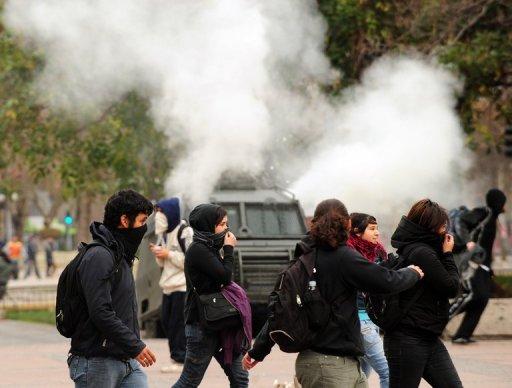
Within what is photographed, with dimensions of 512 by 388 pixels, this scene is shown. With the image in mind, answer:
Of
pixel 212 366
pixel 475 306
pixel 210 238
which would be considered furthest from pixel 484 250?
pixel 210 238

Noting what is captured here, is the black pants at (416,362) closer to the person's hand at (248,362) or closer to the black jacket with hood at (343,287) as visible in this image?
the black jacket with hood at (343,287)

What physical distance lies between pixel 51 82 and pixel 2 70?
2.65 feet

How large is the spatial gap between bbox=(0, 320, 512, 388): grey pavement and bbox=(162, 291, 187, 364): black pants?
0.74 ft

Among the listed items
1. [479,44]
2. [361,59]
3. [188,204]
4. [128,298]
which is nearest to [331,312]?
[128,298]

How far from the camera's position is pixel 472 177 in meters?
51.2

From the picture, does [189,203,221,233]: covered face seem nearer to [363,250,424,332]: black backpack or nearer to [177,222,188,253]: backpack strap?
[363,250,424,332]: black backpack

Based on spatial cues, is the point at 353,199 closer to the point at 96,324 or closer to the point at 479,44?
the point at 479,44

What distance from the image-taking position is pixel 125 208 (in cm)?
625

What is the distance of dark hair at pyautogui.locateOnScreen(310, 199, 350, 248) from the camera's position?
6043 millimetres

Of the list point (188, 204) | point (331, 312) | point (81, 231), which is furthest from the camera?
point (81, 231)

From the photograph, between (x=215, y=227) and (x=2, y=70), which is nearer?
(x=215, y=227)

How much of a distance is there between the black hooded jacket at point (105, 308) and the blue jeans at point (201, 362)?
6.23 ft

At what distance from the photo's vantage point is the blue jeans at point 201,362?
8078 millimetres

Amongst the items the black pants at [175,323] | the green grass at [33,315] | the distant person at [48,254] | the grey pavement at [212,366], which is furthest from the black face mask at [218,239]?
the distant person at [48,254]
